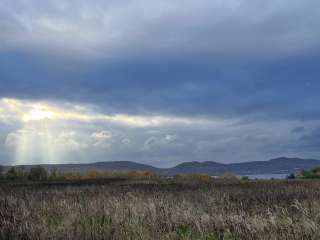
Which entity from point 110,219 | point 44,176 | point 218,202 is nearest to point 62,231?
point 110,219

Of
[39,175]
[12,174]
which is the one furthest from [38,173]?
[12,174]

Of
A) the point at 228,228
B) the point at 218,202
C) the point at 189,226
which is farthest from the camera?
the point at 218,202

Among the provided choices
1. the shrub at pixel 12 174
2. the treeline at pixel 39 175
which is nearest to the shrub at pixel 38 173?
the treeline at pixel 39 175

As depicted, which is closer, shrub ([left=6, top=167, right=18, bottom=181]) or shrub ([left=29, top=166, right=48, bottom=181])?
shrub ([left=6, top=167, right=18, bottom=181])

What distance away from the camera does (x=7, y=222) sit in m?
9.29

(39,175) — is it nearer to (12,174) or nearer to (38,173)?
(38,173)

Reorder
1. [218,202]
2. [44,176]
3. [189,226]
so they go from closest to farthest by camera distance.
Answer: [189,226] < [218,202] < [44,176]

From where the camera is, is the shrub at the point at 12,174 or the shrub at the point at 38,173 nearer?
the shrub at the point at 12,174

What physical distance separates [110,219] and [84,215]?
3.48ft

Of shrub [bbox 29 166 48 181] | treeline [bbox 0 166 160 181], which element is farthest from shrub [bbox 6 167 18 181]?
shrub [bbox 29 166 48 181]

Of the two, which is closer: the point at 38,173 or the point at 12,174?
the point at 38,173

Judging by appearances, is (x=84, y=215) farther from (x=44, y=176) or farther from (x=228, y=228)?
→ (x=44, y=176)

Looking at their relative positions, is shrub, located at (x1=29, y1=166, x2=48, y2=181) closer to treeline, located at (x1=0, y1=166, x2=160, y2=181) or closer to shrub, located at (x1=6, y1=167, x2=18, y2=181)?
treeline, located at (x1=0, y1=166, x2=160, y2=181)

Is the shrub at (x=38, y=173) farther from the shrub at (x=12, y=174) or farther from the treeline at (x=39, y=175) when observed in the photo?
the shrub at (x=12, y=174)
